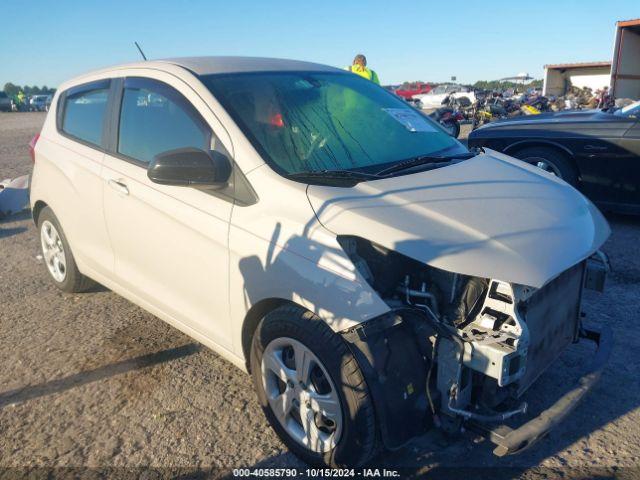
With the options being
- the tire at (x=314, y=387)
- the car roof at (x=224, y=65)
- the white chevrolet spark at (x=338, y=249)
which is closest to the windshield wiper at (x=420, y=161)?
the white chevrolet spark at (x=338, y=249)

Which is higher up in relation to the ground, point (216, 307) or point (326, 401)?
point (216, 307)

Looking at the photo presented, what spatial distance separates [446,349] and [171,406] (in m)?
1.68

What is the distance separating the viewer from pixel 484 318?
2.30 meters

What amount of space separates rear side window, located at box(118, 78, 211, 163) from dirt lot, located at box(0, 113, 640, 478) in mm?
1356

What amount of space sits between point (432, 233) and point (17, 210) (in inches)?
280

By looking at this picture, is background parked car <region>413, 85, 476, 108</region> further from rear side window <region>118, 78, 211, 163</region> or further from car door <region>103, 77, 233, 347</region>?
car door <region>103, 77, 233, 347</region>

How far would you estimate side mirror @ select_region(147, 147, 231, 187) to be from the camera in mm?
2695

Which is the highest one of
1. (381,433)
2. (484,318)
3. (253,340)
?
(484,318)

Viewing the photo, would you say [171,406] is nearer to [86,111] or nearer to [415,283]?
[415,283]

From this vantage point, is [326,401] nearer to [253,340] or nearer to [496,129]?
[253,340]

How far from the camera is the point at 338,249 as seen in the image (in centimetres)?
234

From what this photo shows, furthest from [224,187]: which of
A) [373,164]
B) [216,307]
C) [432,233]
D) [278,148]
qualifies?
[432,233]

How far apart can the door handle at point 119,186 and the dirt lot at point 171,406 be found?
43.7 inches

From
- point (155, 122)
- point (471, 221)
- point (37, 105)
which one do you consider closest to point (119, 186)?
point (155, 122)
